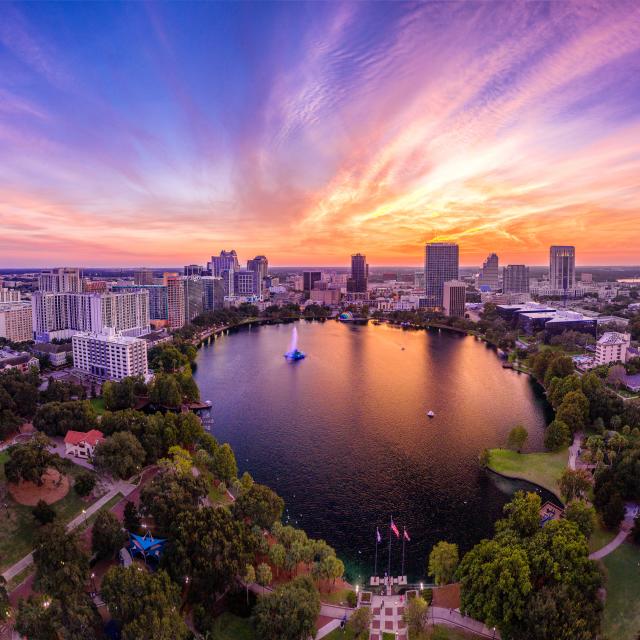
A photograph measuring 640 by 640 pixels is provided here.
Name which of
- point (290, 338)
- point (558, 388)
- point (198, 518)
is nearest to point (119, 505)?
point (198, 518)

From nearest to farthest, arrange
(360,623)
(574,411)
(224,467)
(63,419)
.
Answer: (360,623), (224,467), (63,419), (574,411)

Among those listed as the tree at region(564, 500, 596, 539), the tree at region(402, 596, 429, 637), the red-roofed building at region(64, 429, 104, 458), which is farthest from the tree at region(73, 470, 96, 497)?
the tree at region(564, 500, 596, 539)

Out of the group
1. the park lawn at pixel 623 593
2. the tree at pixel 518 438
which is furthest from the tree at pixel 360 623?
the tree at pixel 518 438

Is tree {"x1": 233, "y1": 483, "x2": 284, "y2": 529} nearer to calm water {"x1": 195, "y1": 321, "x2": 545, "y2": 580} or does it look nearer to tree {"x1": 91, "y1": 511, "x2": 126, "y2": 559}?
calm water {"x1": 195, "y1": 321, "x2": 545, "y2": 580}

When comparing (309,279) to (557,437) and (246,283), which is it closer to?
(246,283)

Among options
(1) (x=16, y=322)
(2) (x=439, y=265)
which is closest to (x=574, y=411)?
(1) (x=16, y=322)

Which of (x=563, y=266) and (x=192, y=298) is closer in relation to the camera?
(x=192, y=298)
